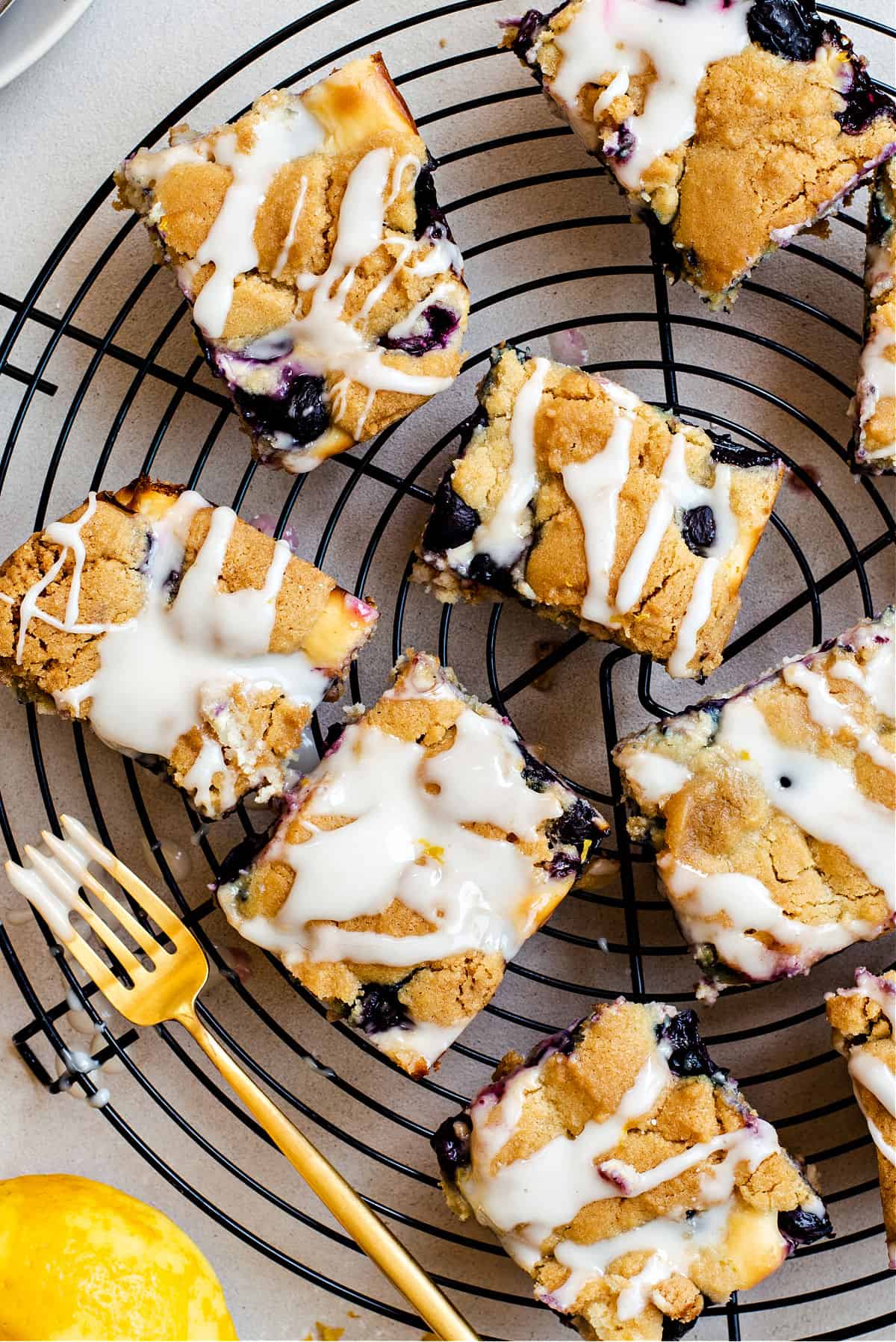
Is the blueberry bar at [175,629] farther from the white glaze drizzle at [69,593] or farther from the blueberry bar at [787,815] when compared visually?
the blueberry bar at [787,815]

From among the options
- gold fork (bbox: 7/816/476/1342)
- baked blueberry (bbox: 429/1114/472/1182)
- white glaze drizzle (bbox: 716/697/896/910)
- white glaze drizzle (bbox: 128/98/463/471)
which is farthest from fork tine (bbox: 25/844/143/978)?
white glaze drizzle (bbox: 716/697/896/910)

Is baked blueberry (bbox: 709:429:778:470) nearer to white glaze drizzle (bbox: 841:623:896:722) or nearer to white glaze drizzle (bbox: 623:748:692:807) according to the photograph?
white glaze drizzle (bbox: 841:623:896:722)

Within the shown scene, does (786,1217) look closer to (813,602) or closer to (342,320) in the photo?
(813,602)

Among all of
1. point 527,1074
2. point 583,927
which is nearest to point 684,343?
point 583,927

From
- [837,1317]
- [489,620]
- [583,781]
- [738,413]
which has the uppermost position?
[738,413]

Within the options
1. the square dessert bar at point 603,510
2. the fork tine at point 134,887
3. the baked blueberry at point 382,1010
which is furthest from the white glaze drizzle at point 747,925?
the fork tine at point 134,887

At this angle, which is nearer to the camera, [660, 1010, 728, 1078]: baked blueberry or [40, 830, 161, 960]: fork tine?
[660, 1010, 728, 1078]: baked blueberry

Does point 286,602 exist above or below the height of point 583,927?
above

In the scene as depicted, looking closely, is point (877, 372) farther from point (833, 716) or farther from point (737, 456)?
point (833, 716)
